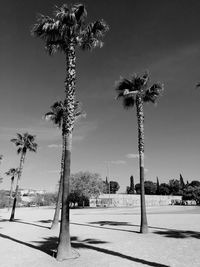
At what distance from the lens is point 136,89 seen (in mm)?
21188

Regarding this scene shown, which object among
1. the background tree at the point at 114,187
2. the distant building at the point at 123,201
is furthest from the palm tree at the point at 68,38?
the background tree at the point at 114,187

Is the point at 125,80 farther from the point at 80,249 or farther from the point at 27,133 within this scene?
the point at 27,133

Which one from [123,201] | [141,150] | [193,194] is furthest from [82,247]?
[193,194]

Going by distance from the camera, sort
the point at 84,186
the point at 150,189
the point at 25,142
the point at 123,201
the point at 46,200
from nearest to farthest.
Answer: the point at 25,142 < the point at 84,186 < the point at 123,201 < the point at 46,200 < the point at 150,189

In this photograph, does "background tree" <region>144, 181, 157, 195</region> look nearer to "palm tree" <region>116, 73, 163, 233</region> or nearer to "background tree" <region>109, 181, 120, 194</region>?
"background tree" <region>109, 181, 120, 194</region>

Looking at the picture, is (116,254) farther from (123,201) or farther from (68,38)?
(123,201)

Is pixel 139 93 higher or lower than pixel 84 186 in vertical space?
higher

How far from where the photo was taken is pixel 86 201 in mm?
76438

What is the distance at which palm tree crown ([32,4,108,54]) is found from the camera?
1387 cm

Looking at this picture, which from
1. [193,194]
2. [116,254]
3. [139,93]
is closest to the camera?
[116,254]

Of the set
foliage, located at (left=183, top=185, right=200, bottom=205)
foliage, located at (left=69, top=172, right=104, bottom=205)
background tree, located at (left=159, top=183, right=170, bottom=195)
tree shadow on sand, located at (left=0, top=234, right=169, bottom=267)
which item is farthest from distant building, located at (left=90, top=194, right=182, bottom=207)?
tree shadow on sand, located at (left=0, top=234, right=169, bottom=267)

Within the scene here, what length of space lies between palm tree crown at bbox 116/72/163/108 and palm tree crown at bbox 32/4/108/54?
622cm

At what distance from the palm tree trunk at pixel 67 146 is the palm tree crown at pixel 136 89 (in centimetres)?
732

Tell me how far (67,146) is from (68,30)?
6.34 metres
